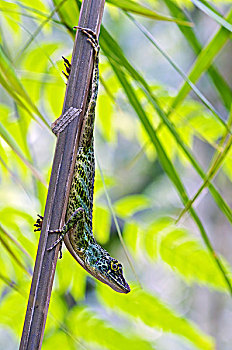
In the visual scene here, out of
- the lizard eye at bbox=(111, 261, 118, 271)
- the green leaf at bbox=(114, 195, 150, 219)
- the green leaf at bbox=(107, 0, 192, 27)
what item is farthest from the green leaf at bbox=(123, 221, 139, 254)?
the green leaf at bbox=(107, 0, 192, 27)

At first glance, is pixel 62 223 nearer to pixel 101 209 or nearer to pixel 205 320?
pixel 101 209

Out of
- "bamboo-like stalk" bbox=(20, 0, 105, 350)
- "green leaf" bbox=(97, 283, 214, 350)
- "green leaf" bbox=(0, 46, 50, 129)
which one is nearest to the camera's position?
"bamboo-like stalk" bbox=(20, 0, 105, 350)

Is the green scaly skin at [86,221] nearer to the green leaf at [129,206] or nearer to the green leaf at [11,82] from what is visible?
the green leaf at [11,82]

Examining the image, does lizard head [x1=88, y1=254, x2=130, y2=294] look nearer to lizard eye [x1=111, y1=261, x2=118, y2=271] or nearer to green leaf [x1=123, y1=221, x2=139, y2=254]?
lizard eye [x1=111, y1=261, x2=118, y2=271]

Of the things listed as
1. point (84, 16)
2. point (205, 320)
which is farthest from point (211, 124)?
point (205, 320)

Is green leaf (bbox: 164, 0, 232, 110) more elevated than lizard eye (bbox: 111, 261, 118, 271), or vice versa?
green leaf (bbox: 164, 0, 232, 110)

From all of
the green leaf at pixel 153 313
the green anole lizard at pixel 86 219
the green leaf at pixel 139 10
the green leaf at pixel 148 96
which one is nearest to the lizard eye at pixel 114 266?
the green anole lizard at pixel 86 219

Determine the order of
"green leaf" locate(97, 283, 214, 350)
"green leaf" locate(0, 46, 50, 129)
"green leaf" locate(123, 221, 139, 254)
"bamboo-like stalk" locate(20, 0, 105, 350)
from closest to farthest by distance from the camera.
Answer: "bamboo-like stalk" locate(20, 0, 105, 350) < "green leaf" locate(0, 46, 50, 129) < "green leaf" locate(97, 283, 214, 350) < "green leaf" locate(123, 221, 139, 254)
